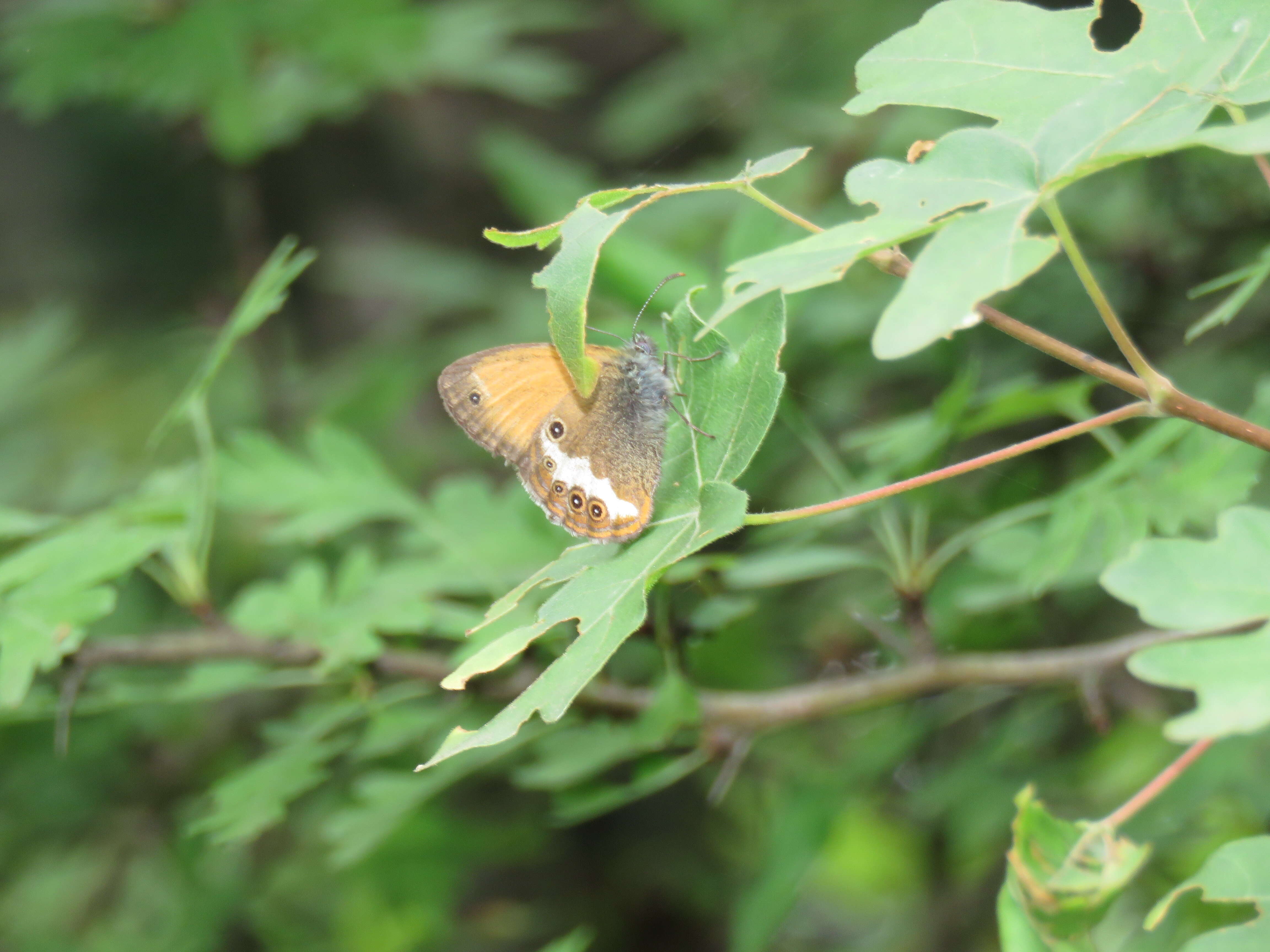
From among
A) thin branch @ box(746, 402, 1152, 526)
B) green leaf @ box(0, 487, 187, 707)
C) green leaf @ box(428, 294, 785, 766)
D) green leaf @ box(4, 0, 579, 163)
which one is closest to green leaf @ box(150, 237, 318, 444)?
green leaf @ box(0, 487, 187, 707)

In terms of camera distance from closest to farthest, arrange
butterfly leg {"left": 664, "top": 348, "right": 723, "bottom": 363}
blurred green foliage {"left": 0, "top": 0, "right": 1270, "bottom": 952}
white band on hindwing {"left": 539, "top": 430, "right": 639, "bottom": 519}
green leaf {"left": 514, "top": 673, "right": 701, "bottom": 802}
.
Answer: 1. butterfly leg {"left": 664, "top": 348, "right": 723, "bottom": 363}
2. white band on hindwing {"left": 539, "top": 430, "right": 639, "bottom": 519}
3. green leaf {"left": 514, "top": 673, "right": 701, "bottom": 802}
4. blurred green foliage {"left": 0, "top": 0, "right": 1270, "bottom": 952}

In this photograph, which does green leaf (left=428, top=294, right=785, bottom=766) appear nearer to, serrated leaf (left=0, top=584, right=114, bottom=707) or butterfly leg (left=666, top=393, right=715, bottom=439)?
butterfly leg (left=666, top=393, right=715, bottom=439)

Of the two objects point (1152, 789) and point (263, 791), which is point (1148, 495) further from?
point (263, 791)

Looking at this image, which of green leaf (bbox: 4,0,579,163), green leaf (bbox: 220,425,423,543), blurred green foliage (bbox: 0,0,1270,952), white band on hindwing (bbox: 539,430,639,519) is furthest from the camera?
green leaf (bbox: 4,0,579,163)

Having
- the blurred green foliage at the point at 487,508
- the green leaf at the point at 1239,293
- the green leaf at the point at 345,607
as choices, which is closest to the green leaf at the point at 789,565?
the blurred green foliage at the point at 487,508

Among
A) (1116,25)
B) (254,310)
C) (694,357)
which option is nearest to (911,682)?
(694,357)
